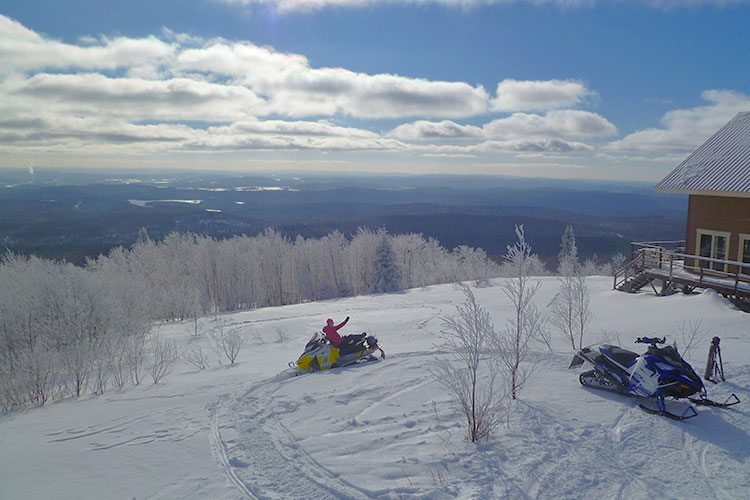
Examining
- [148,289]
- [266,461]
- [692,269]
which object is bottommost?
[148,289]

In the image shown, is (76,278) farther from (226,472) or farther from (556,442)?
(556,442)

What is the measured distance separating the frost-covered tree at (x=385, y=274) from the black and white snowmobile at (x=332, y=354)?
2739cm

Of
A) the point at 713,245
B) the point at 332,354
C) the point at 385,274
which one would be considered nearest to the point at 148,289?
the point at 385,274

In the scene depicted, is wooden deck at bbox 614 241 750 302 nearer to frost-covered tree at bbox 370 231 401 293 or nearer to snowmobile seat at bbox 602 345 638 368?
snowmobile seat at bbox 602 345 638 368

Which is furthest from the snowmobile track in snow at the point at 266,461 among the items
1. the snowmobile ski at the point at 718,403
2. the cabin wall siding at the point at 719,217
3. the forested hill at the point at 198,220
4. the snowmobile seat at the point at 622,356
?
the forested hill at the point at 198,220

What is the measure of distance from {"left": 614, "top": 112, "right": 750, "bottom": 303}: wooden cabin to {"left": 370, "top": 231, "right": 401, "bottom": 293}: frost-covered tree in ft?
72.6

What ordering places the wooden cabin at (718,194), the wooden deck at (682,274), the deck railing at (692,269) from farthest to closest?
the wooden cabin at (718,194), the deck railing at (692,269), the wooden deck at (682,274)

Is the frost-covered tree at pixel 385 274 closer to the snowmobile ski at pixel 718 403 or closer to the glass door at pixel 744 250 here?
the glass door at pixel 744 250

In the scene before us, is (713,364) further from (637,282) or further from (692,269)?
(692,269)

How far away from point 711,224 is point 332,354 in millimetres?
16181

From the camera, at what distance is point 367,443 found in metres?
5.81

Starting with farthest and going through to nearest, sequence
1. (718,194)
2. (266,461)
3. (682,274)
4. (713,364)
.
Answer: (682,274), (718,194), (713,364), (266,461)

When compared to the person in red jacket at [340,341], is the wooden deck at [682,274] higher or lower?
higher

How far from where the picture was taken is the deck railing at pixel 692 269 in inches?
550
